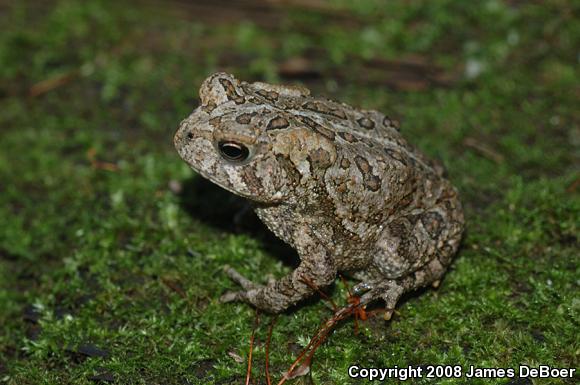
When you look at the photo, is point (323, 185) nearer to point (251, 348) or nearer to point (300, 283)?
point (300, 283)

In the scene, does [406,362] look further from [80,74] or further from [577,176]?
[80,74]

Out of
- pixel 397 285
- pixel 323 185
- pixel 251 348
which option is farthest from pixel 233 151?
pixel 397 285

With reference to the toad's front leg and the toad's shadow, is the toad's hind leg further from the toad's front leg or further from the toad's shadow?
the toad's shadow

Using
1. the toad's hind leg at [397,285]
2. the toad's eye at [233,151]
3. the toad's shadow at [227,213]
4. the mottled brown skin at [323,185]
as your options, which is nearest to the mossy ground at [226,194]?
the toad's shadow at [227,213]

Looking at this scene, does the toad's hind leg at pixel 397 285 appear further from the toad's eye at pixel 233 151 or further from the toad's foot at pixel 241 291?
the toad's eye at pixel 233 151

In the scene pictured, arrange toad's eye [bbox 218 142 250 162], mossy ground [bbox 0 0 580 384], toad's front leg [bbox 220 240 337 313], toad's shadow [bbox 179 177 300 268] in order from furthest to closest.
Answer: toad's shadow [bbox 179 177 300 268]
mossy ground [bbox 0 0 580 384]
toad's front leg [bbox 220 240 337 313]
toad's eye [bbox 218 142 250 162]

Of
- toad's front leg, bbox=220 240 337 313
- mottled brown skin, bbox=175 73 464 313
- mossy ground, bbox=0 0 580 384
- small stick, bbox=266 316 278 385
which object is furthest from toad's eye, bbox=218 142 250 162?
small stick, bbox=266 316 278 385
